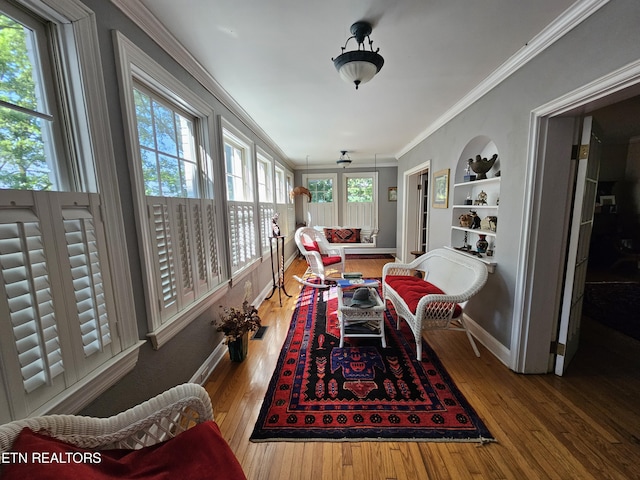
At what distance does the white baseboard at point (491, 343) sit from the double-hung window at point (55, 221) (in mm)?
2627

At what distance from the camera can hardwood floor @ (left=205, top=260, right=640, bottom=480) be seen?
1238 millimetres

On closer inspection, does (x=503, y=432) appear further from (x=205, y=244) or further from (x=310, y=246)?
(x=310, y=246)

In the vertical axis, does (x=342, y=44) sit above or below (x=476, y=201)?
above

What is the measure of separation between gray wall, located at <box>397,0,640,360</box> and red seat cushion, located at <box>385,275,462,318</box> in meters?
0.38

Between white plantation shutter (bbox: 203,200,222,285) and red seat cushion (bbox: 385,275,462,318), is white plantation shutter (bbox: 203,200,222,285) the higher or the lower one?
the higher one

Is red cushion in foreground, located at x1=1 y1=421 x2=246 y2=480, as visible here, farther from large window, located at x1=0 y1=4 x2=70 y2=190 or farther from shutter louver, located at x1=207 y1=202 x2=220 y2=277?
shutter louver, located at x1=207 y1=202 x2=220 y2=277

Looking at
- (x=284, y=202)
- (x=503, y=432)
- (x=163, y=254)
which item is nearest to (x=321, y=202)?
(x=284, y=202)

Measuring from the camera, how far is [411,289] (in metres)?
2.46

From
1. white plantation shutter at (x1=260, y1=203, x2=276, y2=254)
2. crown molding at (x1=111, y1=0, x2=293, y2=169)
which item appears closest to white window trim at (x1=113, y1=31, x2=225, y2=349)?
crown molding at (x1=111, y1=0, x2=293, y2=169)

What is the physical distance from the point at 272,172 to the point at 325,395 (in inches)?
138

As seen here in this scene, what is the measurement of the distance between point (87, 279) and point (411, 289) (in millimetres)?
2408

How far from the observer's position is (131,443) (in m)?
0.91

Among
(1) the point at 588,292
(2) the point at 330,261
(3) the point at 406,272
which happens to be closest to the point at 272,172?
(2) the point at 330,261

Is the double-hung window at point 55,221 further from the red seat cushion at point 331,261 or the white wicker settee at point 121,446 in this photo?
the red seat cushion at point 331,261
